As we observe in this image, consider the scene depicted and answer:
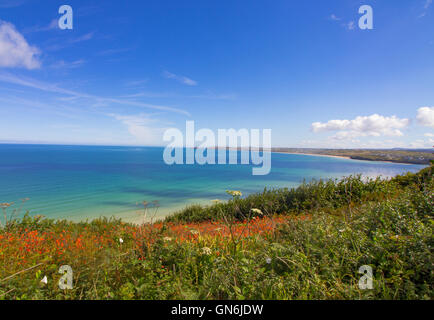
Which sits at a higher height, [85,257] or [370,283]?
[370,283]

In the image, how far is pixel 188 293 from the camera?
7.54 ft

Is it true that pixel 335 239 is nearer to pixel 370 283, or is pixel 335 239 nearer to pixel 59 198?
pixel 370 283

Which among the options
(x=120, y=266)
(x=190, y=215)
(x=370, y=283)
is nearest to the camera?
(x=370, y=283)

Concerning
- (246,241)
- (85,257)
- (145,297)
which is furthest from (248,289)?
(85,257)

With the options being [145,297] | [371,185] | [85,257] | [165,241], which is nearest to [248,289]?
[145,297]

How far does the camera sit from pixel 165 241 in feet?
12.4
